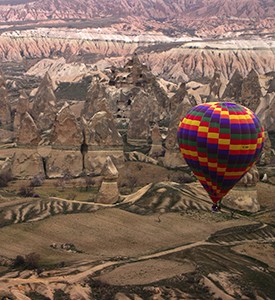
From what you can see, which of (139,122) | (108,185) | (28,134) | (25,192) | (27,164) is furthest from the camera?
(139,122)

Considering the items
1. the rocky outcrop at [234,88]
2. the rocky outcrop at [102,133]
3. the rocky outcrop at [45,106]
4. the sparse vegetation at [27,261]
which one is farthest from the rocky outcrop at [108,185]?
the rocky outcrop at [234,88]

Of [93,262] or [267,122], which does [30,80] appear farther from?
[93,262]

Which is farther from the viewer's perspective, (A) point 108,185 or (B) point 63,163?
(B) point 63,163

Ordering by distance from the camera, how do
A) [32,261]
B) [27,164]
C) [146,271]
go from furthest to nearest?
[27,164] < [32,261] < [146,271]

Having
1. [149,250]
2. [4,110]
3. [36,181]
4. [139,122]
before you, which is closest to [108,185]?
[149,250]

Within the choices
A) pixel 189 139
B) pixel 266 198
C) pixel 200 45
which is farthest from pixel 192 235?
pixel 200 45

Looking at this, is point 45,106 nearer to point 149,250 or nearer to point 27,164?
point 27,164
